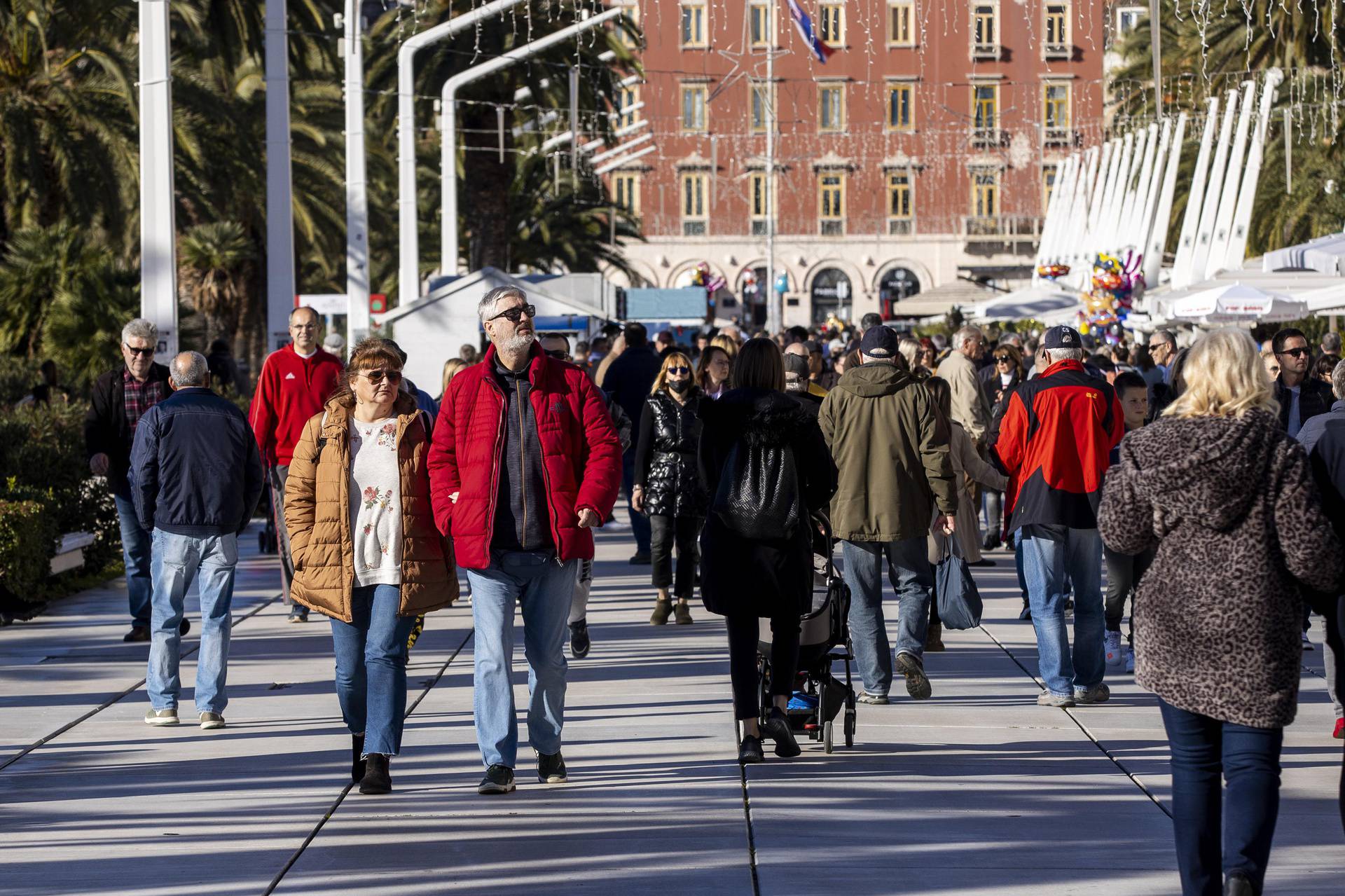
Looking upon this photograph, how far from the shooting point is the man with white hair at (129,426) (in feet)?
35.3

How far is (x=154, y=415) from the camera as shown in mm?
8867

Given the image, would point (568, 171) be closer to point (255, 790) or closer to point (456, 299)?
point (456, 299)

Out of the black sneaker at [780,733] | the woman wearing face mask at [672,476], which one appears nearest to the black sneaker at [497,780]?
the black sneaker at [780,733]

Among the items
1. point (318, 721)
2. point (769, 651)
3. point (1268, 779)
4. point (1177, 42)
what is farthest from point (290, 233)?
point (1177, 42)

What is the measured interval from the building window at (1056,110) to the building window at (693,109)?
498 inches

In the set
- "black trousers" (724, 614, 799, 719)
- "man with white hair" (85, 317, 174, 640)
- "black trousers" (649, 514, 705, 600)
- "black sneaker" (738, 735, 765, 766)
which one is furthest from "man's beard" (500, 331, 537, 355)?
"black trousers" (649, 514, 705, 600)

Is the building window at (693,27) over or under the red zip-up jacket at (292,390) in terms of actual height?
over

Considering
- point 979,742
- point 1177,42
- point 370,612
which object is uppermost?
point 1177,42

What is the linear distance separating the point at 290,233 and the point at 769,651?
12209 millimetres

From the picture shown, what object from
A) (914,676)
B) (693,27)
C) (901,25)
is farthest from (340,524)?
(693,27)

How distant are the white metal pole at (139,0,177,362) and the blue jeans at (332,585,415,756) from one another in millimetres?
8516

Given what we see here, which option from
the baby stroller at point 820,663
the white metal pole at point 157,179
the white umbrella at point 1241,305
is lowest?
the baby stroller at point 820,663

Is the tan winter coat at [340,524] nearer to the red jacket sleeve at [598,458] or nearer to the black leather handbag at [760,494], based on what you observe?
the red jacket sleeve at [598,458]

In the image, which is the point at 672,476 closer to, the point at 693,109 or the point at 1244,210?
the point at 1244,210
